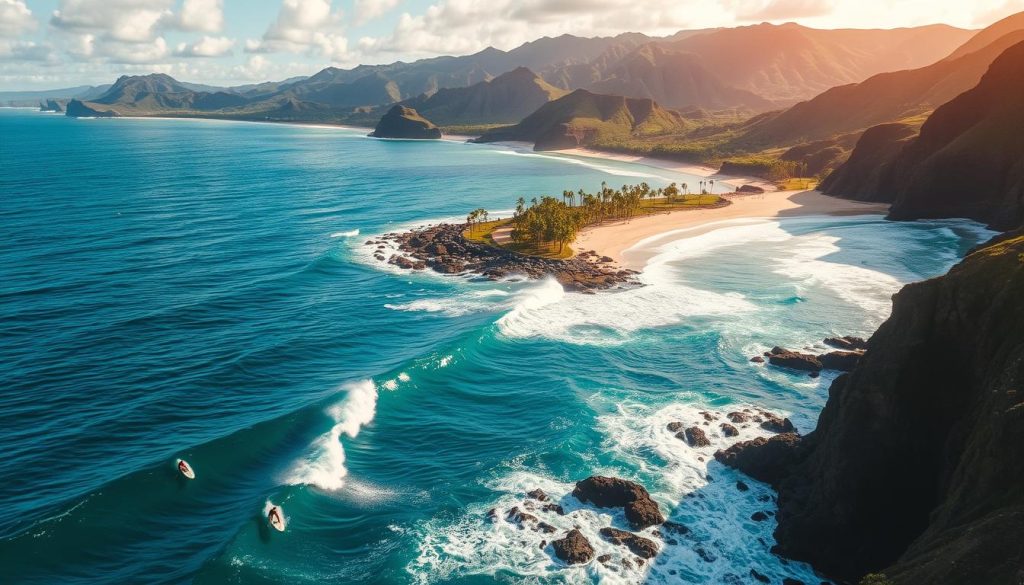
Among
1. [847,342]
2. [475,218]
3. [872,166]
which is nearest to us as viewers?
[847,342]

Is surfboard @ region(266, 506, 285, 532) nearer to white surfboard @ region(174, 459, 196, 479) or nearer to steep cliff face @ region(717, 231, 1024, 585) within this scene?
white surfboard @ region(174, 459, 196, 479)

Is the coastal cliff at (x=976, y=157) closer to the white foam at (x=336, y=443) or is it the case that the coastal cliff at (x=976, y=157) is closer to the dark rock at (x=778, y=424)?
the dark rock at (x=778, y=424)

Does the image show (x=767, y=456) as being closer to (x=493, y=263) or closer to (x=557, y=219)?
(x=493, y=263)

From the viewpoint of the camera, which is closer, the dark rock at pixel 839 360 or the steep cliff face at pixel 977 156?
the dark rock at pixel 839 360

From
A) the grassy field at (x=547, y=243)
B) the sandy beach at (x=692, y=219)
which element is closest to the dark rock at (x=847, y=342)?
the sandy beach at (x=692, y=219)

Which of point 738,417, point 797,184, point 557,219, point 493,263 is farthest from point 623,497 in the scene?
point 797,184
